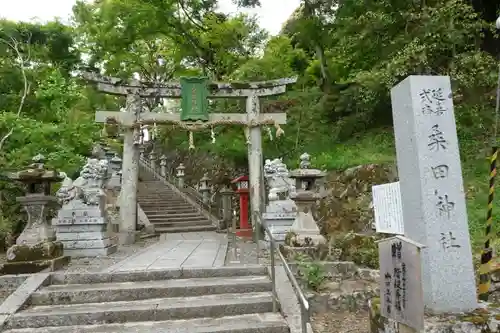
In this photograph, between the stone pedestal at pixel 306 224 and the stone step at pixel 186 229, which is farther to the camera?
the stone step at pixel 186 229

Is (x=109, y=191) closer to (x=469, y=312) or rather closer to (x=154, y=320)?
(x=154, y=320)

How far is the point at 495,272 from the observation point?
5.87 metres

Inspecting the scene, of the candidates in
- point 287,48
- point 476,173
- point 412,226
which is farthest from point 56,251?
point 287,48

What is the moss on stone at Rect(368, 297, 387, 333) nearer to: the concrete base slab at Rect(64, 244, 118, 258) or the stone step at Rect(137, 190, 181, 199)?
the concrete base slab at Rect(64, 244, 118, 258)

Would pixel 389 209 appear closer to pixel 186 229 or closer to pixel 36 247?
pixel 36 247

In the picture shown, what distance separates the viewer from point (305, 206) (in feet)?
23.0

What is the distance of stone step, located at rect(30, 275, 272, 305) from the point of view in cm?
517

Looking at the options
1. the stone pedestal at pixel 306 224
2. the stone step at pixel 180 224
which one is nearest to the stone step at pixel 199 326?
the stone pedestal at pixel 306 224

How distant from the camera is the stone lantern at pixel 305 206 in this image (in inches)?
263

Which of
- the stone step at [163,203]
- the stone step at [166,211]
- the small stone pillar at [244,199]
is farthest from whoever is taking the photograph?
the stone step at [163,203]

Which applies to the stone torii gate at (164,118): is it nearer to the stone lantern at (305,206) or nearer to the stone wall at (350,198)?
the stone wall at (350,198)

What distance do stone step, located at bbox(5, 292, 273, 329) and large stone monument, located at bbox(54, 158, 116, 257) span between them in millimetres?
2790

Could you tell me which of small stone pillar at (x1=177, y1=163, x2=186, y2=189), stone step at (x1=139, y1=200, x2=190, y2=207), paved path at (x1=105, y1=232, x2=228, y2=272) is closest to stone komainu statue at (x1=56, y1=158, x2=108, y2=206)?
paved path at (x1=105, y1=232, x2=228, y2=272)

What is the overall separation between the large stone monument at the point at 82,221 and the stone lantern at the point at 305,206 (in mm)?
4120
